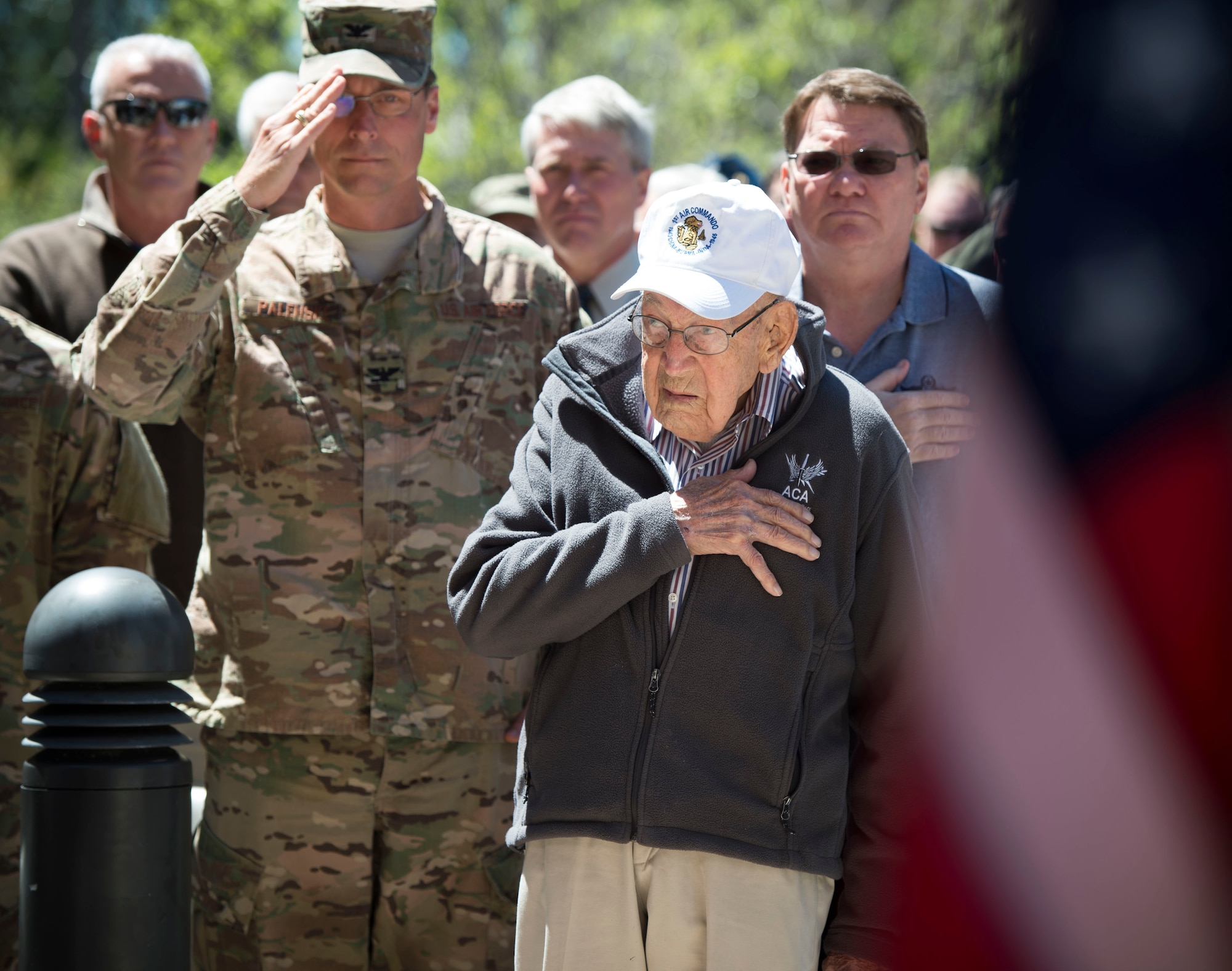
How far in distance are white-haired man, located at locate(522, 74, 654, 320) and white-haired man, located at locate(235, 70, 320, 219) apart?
3.07 ft

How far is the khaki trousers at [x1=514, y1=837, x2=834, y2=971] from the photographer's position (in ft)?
7.97

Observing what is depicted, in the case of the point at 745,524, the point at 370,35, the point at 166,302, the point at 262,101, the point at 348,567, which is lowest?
the point at 745,524

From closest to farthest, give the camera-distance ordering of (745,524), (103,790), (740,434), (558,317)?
1. (745,524)
2. (740,434)
3. (103,790)
4. (558,317)

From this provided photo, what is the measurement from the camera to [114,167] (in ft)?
17.0

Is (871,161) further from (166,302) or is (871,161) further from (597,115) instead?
(597,115)

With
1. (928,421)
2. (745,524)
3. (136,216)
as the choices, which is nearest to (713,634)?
(745,524)

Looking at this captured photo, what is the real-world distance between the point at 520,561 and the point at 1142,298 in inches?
71.1

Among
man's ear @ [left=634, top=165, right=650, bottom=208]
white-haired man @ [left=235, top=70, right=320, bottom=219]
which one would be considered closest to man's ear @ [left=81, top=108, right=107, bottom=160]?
white-haired man @ [left=235, top=70, right=320, bottom=219]

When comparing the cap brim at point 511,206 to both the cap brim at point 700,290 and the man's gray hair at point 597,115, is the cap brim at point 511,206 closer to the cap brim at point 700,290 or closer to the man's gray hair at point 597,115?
the man's gray hair at point 597,115

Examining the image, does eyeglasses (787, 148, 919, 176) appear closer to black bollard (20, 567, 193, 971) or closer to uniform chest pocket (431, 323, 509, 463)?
uniform chest pocket (431, 323, 509, 463)

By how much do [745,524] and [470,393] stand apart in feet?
4.51

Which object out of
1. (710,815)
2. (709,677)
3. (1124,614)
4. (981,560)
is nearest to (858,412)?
(709,677)

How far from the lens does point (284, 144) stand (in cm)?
338

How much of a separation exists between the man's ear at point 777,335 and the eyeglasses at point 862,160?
2.97 feet
